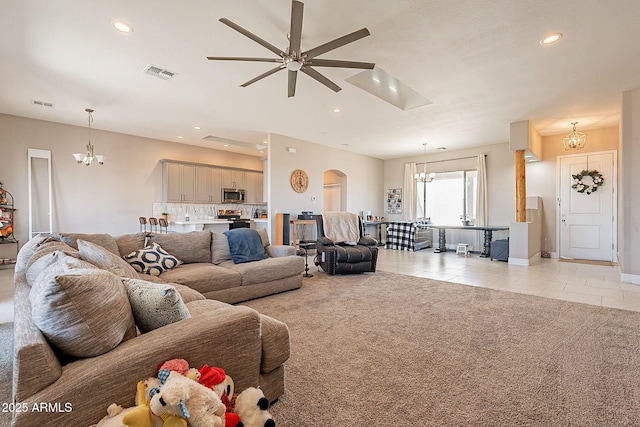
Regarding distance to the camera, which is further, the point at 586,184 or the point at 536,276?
the point at 586,184

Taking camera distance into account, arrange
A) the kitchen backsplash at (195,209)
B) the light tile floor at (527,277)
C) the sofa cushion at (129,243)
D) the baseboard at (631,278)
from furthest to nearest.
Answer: the kitchen backsplash at (195,209)
the baseboard at (631,278)
the light tile floor at (527,277)
the sofa cushion at (129,243)

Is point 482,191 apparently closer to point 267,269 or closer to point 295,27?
point 267,269

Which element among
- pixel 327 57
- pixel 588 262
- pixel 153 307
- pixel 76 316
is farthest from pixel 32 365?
pixel 588 262

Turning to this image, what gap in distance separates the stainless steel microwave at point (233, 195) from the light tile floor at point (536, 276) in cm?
438

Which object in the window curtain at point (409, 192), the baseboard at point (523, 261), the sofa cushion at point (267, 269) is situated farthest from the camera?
the window curtain at point (409, 192)

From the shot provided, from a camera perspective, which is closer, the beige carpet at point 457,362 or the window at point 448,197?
the beige carpet at point 457,362

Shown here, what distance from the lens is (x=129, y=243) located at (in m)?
3.33

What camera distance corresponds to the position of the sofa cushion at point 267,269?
347cm

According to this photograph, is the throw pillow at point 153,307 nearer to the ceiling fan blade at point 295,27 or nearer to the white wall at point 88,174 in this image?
the ceiling fan blade at point 295,27

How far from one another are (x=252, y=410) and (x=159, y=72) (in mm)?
4103

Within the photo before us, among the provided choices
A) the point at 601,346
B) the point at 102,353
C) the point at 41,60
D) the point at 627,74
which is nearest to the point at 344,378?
the point at 102,353

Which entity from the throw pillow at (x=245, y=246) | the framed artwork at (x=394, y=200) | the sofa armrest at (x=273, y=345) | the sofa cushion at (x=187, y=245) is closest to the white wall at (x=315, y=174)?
the framed artwork at (x=394, y=200)

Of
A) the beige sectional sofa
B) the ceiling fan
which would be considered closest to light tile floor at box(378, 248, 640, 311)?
the ceiling fan

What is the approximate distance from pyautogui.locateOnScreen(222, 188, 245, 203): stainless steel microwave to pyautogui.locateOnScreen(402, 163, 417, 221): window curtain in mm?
5186
